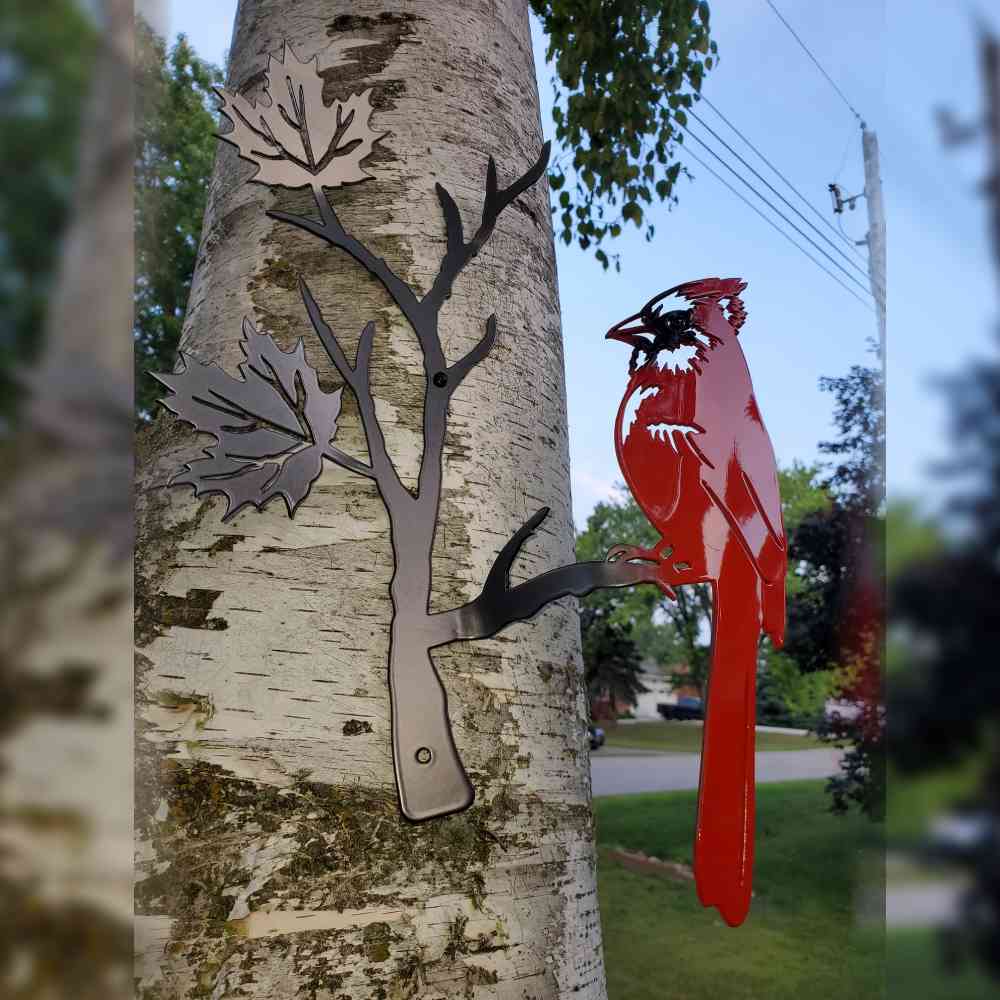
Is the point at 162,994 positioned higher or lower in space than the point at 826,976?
higher

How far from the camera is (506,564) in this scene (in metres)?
→ 0.79

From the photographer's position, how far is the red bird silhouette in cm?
77

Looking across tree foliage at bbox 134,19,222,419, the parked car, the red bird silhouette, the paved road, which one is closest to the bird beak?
the red bird silhouette

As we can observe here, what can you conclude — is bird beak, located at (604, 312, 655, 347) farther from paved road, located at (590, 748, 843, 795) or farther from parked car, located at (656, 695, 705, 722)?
paved road, located at (590, 748, 843, 795)

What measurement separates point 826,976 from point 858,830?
57 centimetres

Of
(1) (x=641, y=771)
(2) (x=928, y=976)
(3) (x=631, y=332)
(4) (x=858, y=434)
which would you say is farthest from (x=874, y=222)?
(1) (x=641, y=771)

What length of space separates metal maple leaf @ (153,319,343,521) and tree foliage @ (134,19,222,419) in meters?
0.75

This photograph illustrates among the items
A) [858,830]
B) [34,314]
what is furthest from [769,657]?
[34,314]

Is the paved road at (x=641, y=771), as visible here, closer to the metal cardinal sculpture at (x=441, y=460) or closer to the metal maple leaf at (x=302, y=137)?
the metal cardinal sculpture at (x=441, y=460)

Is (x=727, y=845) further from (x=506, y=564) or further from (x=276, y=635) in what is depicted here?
(x=276, y=635)

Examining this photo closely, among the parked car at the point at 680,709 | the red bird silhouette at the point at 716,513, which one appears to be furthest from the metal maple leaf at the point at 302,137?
the parked car at the point at 680,709

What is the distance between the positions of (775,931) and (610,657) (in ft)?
4.57

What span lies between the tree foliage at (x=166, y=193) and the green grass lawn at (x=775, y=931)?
8.01 ft

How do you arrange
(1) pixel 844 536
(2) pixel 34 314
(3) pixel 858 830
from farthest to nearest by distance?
(3) pixel 858 830 → (1) pixel 844 536 → (2) pixel 34 314
